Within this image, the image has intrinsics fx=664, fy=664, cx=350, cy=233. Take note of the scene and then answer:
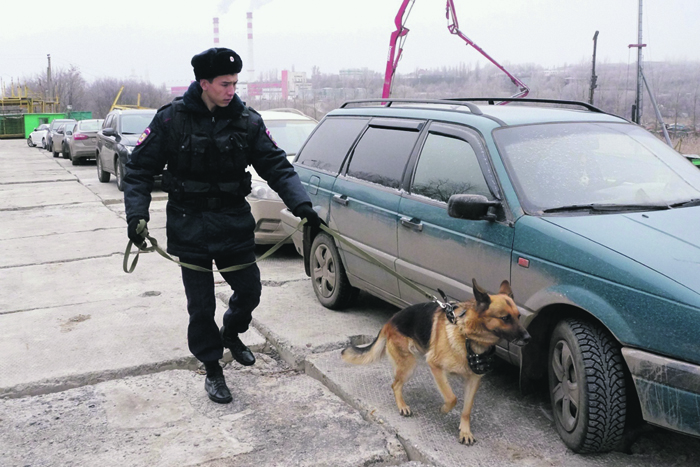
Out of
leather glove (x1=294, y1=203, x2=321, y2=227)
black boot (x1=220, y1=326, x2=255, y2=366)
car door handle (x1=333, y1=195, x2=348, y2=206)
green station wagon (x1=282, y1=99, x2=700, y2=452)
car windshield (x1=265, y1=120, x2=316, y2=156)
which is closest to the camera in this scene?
green station wagon (x1=282, y1=99, x2=700, y2=452)

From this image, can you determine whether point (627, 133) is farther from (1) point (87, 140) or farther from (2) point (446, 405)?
(1) point (87, 140)

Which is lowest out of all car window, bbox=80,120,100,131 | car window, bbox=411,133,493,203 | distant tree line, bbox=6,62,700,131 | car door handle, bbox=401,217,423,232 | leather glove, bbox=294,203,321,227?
car door handle, bbox=401,217,423,232

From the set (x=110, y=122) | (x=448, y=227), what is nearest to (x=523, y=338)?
(x=448, y=227)

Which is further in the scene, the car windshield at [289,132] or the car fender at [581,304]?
the car windshield at [289,132]

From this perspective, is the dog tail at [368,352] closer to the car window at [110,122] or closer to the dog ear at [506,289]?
the dog ear at [506,289]

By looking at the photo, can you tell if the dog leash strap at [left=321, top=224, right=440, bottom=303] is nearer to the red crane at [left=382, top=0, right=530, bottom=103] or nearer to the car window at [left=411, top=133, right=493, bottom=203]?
the car window at [left=411, top=133, right=493, bottom=203]

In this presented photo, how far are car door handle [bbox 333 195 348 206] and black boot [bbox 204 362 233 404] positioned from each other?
167 centimetres

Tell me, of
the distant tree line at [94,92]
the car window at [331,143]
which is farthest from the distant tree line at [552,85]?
the distant tree line at [94,92]

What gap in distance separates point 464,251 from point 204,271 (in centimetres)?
148

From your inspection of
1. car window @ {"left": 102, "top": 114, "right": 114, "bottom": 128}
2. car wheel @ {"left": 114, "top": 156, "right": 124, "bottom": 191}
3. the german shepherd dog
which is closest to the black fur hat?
the german shepherd dog

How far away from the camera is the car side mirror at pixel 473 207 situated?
350 centimetres

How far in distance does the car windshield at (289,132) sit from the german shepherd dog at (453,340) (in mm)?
6055

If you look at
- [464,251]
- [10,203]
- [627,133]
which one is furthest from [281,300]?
[10,203]

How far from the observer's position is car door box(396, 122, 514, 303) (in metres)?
3.58
